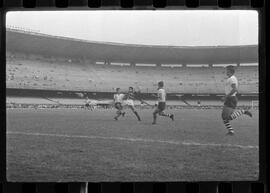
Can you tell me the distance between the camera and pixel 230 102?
5754mm

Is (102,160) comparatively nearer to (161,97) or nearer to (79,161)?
(79,161)

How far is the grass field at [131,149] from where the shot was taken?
532cm

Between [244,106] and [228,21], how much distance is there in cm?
136

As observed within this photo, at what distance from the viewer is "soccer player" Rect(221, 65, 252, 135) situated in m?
5.77

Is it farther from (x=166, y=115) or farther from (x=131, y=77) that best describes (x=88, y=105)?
(x=166, y=115)

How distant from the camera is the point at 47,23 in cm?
516

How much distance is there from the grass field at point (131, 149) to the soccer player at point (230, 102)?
90 mm

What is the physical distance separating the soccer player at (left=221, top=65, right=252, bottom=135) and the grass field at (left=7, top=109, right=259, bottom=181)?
9 centimetres

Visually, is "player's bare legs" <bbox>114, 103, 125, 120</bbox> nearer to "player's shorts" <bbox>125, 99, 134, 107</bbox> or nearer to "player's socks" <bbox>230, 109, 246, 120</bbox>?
"player's shorts" <bbox>125, 99, 134, 107</bbox>

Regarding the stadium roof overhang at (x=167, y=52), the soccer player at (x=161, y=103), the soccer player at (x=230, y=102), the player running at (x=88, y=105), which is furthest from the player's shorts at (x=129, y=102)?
the soccer player at (x=230, y=102)

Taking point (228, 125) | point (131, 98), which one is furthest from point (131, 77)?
point (228, 125)

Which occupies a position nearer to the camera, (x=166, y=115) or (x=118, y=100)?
(x=118, y=100)

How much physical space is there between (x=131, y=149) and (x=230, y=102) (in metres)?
1.45

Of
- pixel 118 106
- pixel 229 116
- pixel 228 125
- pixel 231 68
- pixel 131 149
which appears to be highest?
pixel 231 68
